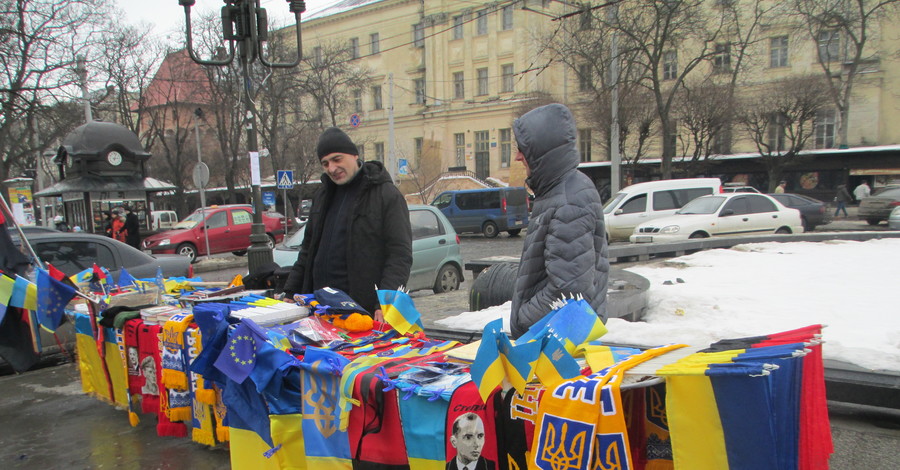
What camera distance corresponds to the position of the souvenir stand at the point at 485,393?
61.4 inches

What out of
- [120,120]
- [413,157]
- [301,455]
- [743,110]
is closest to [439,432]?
[301,455]

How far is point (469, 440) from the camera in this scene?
1994 millimetres

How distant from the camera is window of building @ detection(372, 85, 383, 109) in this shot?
5469 cm

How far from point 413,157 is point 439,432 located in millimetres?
51312

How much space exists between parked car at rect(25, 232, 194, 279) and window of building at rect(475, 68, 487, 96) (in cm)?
4295

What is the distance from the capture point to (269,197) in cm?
3083

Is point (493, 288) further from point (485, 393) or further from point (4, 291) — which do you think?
point (4, 291)

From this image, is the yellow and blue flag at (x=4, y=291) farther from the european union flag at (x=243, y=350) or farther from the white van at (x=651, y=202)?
the white van at (x=651, y=202)

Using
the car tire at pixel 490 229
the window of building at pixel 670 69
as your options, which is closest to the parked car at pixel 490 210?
the car tire at pixel 490 229

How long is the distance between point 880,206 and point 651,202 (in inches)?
323

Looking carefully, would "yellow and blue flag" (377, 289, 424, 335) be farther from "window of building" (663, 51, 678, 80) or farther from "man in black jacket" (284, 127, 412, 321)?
"window of building" (663, 51, 678, 80)

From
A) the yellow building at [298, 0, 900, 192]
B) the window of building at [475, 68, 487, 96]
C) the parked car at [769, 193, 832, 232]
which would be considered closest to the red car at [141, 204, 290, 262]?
the parked car at [769, 193, 832, 232]

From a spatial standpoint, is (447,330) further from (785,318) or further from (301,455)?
(785,318)

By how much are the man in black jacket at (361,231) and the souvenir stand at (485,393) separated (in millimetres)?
318
